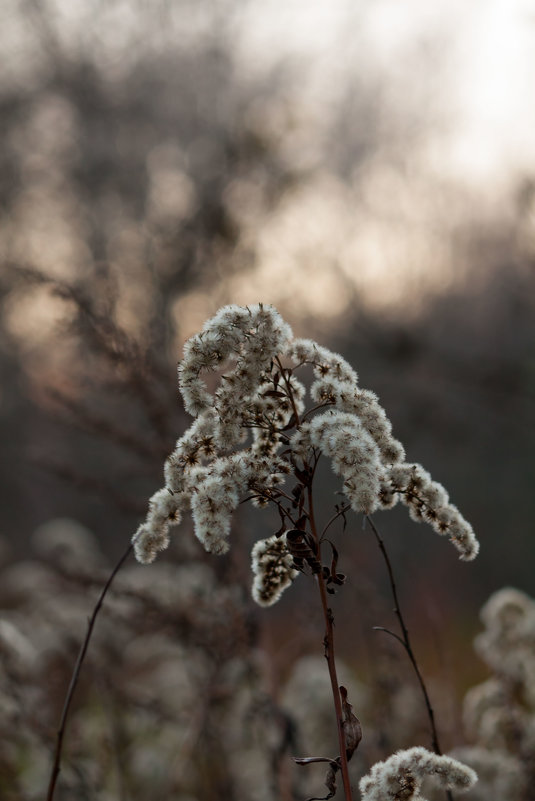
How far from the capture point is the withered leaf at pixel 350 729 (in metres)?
1.49

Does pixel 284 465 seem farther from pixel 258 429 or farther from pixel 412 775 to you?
pixel 412 775

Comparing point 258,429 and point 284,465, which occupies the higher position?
point 258,429

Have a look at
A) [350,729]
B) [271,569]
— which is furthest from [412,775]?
[271,569]

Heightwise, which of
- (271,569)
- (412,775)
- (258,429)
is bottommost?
(412,775)

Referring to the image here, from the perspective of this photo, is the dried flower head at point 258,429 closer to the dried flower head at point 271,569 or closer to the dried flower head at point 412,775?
the dried flower head at point 271,569

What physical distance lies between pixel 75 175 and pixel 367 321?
10294 millimetres

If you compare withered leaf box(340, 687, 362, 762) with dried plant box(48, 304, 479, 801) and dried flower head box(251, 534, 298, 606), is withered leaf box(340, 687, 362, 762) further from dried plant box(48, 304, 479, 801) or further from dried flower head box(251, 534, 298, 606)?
dried flower head box(251, 534, 298, 606)

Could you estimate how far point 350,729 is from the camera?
4.91 ft

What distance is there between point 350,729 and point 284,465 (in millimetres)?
511

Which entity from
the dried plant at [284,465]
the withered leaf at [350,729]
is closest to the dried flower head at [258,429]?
the dried plant at [284,465]

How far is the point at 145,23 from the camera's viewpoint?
1083cm

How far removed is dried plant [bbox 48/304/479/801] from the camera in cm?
146

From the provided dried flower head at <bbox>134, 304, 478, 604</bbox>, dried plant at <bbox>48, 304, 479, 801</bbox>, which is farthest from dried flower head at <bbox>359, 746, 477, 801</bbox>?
dried flower head at <bbox>134, 304, 478, 604</bbox>

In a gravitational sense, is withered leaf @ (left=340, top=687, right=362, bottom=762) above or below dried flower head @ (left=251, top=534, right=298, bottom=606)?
below
